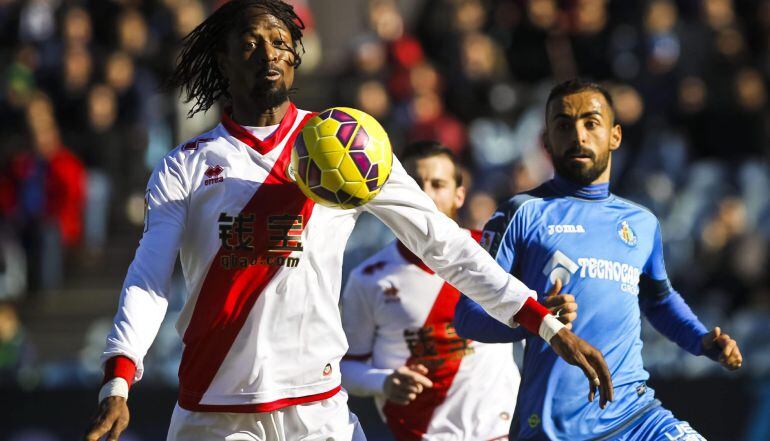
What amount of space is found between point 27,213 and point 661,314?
9.97 m

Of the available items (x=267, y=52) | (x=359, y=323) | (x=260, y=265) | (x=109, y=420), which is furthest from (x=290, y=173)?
(x=359, y=323)

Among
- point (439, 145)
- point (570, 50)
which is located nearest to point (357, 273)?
point (439, 145)

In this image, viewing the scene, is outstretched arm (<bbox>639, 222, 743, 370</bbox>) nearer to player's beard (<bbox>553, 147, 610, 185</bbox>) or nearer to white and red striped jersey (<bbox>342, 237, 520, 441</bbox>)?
player's beard (<bbox>553, 147, 610, 185</bbox>)

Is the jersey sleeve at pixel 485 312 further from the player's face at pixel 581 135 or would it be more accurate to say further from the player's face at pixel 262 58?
the player's face at pixel 262 58

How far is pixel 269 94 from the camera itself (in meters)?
5.27

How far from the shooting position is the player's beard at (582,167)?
607 centimetres

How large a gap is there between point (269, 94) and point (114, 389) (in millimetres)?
1474

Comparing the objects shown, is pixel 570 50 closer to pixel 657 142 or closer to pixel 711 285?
pixel 657 142

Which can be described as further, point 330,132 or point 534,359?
point 534,359

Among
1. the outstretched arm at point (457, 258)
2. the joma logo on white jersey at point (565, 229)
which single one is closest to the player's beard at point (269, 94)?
the outstretched arm at point (457, 258)

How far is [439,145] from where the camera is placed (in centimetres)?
725

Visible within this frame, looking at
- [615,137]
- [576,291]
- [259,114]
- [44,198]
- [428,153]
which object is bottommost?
[44,198]

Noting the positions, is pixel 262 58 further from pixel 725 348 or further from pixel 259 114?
pixel 725 348

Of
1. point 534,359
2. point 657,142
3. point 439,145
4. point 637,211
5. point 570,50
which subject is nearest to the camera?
point 534,359
